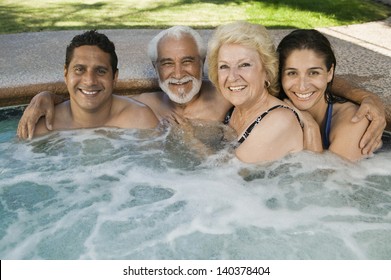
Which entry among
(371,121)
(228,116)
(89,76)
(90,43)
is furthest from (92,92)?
(371,121)

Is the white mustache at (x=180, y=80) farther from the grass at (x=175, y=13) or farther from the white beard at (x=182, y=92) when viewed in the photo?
the grass at (x=175, y=13)

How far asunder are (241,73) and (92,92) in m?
1.15

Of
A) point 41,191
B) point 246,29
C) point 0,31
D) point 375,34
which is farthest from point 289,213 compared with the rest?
point 0,31

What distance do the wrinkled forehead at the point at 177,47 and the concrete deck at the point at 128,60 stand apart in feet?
2.62

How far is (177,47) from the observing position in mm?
3754

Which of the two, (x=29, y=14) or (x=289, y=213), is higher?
(x=29, y=14)

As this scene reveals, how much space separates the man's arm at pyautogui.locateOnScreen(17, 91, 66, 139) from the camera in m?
3.62

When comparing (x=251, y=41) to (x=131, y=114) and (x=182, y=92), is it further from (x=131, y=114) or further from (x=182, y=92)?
(x=131, y=114)

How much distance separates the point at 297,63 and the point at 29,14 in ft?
22.4

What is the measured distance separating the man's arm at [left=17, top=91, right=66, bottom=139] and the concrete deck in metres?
0.64

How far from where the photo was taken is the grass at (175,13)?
782cm

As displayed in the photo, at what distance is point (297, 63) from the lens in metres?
3.12
